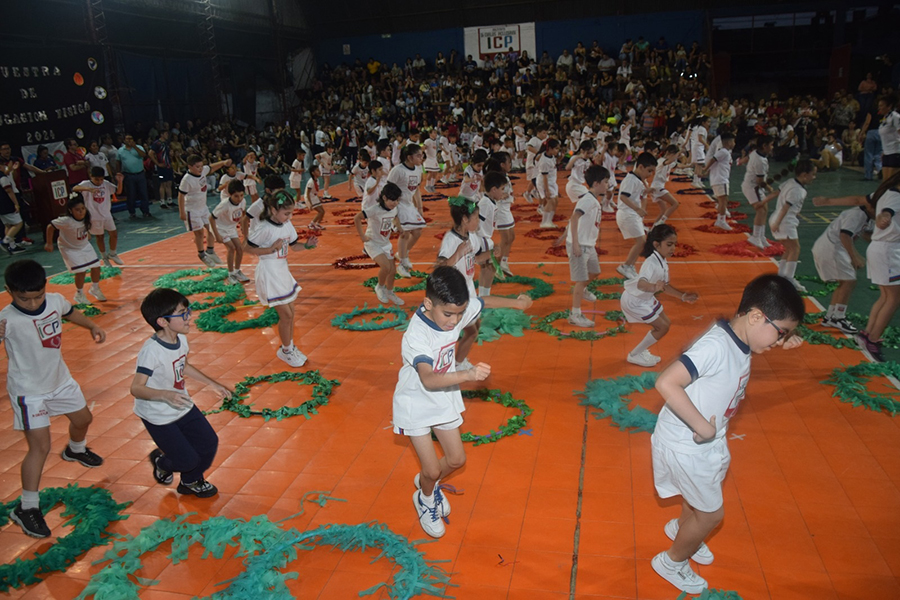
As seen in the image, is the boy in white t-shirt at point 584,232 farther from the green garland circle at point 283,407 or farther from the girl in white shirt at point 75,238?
the girl in white shirt at point 75,238

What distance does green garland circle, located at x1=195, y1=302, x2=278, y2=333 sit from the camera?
26.8 ft

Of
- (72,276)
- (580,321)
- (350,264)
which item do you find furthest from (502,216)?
(72,276)

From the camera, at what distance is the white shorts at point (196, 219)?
10.8 m

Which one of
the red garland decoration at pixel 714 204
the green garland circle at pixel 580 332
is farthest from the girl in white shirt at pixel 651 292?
the red garland decoration at pixel 714 204

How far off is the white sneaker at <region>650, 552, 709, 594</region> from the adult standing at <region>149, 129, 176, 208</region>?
62.1ft

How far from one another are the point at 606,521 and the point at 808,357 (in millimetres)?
3510

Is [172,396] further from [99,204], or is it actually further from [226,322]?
[99,204]

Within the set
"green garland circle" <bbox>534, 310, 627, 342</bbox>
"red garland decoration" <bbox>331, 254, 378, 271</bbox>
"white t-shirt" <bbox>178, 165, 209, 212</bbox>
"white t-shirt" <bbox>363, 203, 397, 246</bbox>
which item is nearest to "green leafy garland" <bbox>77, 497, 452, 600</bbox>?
"green garland circle" <bbox>534, 310, 627, 342</bbox>

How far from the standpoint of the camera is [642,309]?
612cm

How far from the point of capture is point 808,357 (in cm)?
642

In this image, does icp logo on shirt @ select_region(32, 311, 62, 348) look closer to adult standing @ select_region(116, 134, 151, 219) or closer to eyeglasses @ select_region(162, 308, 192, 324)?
eyeglasses @ select_region(162, 308, 192, 324)

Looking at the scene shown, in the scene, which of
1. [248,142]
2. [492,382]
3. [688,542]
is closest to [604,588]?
[688,542]

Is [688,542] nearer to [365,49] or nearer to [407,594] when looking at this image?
[407,594]

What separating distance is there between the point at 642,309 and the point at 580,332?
127 cm
